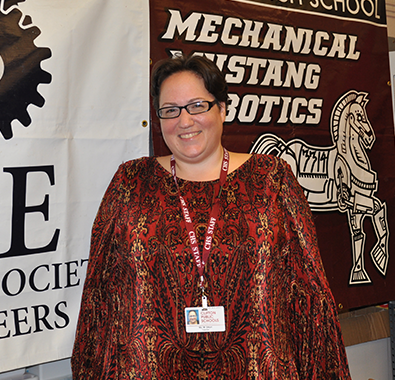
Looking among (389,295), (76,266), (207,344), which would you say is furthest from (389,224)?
(76,266)

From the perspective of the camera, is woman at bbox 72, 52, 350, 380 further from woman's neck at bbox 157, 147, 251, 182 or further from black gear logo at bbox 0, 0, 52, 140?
black gear logo at bbox 0, 0, 52, 140

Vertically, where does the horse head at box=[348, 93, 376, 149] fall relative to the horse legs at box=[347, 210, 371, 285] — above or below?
above

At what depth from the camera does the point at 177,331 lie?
1472mm

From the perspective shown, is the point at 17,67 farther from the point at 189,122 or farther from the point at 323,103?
the point at 323,103

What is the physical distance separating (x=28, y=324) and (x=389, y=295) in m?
1.74

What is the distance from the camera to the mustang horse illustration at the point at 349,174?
2281 mm

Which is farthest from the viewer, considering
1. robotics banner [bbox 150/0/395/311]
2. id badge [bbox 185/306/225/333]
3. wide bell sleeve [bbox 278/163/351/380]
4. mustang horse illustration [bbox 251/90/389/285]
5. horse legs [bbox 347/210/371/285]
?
horse legs [bbox 347/210/371/285]

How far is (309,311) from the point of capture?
61.8 inches

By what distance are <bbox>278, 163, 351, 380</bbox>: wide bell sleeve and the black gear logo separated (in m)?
0.91

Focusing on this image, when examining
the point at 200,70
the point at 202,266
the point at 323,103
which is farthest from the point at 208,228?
the point at 323,103

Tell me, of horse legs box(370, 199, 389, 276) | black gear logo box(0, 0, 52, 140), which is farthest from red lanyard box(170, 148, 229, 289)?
horse legs box(370, 199, 389, 276)

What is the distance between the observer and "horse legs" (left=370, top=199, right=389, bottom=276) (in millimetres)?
2455

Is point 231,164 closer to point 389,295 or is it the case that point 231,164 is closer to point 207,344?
point 207,344

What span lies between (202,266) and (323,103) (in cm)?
120
